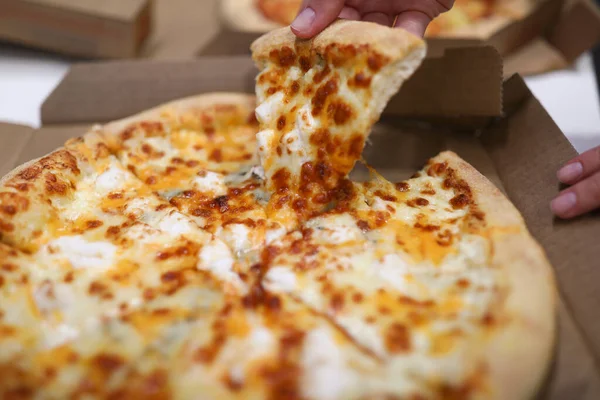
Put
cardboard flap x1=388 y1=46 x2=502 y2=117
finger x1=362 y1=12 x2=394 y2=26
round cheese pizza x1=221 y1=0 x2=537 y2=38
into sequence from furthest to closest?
round cheese pizza x1=221 y1=0 x2=537 y2=38 < finger x1=362 y1=12 x2=394 y2=26 < cardboard flap x1=388 y1=46 x2=502 y2=117

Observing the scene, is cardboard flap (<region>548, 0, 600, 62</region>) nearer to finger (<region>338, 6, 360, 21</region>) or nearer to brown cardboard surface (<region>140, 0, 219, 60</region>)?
finger (<region>338, 6, 360, 21</region>)

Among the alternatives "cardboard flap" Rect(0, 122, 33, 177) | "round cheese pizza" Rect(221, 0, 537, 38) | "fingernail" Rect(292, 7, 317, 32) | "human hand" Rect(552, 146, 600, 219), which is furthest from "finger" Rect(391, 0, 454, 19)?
"cardboard flap" Rect(0, 122, 33, 177)

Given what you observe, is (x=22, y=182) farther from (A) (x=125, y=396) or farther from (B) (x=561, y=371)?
(B) (x=561, y=371)

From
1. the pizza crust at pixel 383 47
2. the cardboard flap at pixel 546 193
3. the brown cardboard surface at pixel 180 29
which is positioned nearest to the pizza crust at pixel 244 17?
the brown cardboard surface at pixel 180 29

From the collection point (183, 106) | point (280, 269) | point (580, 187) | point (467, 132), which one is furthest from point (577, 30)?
point (280, 269)

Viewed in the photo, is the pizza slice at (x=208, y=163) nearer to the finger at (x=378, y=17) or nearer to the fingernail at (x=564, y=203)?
the finger at (x=378, y=17)

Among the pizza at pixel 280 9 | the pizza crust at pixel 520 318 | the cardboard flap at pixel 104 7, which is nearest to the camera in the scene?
the pizza crust at pixel 520 318

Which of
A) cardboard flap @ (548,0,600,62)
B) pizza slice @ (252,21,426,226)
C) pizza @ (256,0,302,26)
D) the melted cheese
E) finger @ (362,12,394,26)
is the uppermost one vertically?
pizza @ (256,0,302,26)
